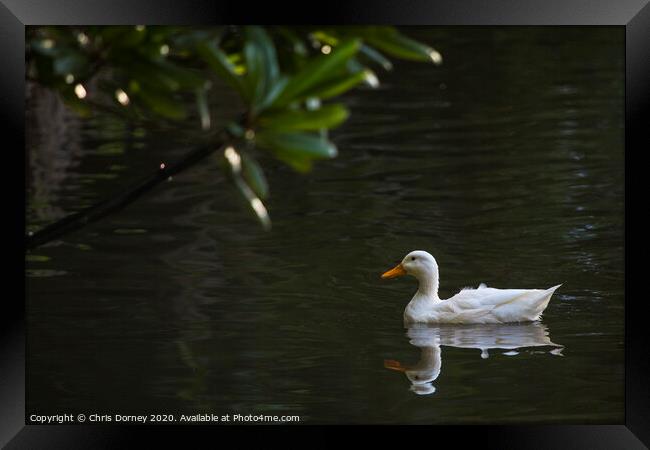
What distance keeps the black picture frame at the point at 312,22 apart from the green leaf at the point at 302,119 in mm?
1966

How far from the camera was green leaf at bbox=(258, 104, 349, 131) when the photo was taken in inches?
125

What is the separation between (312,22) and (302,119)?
6.93ft

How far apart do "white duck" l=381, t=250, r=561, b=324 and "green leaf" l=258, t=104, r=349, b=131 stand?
4454 millimetres

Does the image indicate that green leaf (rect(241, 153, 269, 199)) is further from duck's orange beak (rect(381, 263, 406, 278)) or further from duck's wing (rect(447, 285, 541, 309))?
duck's orange beak (rect(381, 263, 406, 278))

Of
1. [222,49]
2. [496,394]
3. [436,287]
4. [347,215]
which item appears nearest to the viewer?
[222,49]

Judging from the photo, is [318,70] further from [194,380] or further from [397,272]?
[397,272]

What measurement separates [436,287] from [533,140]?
2.71m

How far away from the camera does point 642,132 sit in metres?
5.32

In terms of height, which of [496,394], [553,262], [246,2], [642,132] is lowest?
[496,394]

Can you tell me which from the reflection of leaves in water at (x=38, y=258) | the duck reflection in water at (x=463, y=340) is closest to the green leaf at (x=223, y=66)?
the duck reflection in water at (x=463, y=340)

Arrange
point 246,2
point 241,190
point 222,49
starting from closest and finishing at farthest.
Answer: point 241,190 < point 222,49 < point 246,2

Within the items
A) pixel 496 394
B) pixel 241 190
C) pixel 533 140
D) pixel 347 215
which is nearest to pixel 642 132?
pixel 496 394

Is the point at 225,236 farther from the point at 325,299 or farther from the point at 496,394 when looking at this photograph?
the point at 496,394

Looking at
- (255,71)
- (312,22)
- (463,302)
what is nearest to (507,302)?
(463,302)
